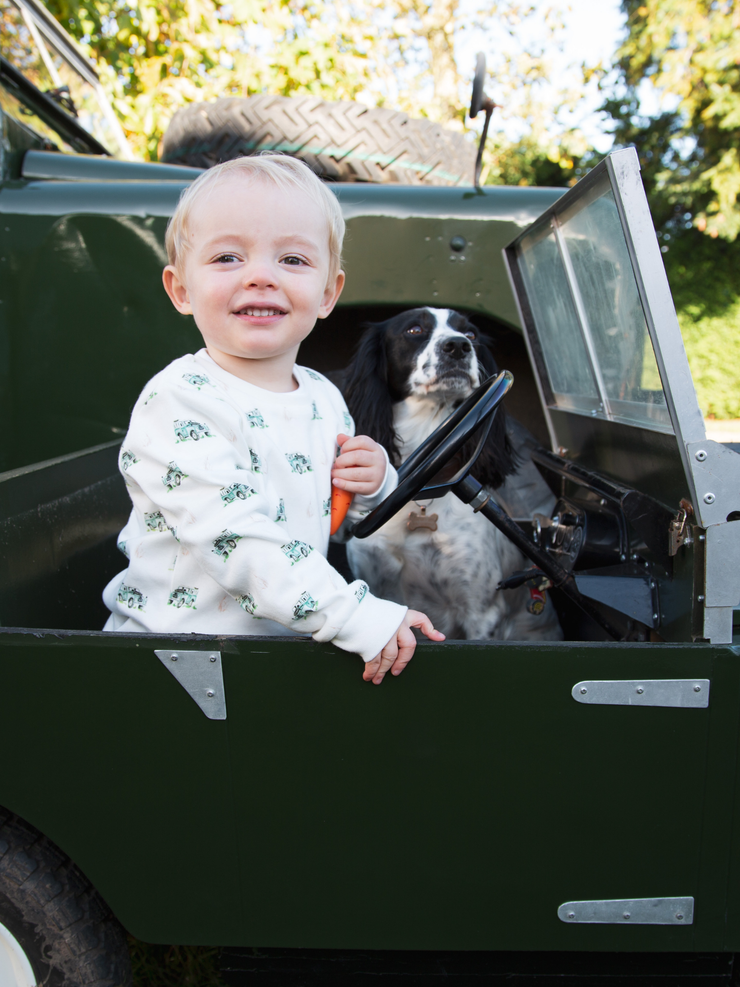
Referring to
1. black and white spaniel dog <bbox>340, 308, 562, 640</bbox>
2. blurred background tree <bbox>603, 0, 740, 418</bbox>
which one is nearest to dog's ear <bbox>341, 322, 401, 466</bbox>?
black and white spaniel dog <bbox>340, 308, 562, 640</bbox>

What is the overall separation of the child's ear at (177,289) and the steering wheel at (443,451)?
0.49 metres

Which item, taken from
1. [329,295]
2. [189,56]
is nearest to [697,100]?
[189,56]

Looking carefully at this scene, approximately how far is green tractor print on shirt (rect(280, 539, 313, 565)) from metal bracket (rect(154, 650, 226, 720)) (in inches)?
6.5

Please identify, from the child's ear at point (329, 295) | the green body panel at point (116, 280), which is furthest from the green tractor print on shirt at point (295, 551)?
the green body panel at point (116, 280)

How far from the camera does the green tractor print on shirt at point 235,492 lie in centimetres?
110

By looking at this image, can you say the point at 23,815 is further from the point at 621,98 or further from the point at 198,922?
the point at 621,98

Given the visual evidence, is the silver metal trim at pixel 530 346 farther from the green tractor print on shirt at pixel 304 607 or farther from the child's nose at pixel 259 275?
the green tractor print on shirt at pixel 304 607

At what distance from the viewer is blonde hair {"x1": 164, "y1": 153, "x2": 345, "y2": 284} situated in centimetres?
124

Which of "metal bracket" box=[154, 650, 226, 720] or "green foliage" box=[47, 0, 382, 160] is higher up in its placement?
"green foliage" box=[47, 0, 382, 160]

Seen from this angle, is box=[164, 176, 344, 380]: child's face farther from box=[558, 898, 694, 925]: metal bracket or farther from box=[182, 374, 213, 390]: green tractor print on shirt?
box=[558, 898, 694, 925]: metal bracket

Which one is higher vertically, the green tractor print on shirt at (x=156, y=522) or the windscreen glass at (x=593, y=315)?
the windscreen glass at (x=593, y=315)

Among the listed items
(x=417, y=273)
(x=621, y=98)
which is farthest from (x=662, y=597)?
(x=621, y=98)

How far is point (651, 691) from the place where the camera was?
3.51ft

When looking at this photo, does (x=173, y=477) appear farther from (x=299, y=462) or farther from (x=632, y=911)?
(x=632, y=911)
